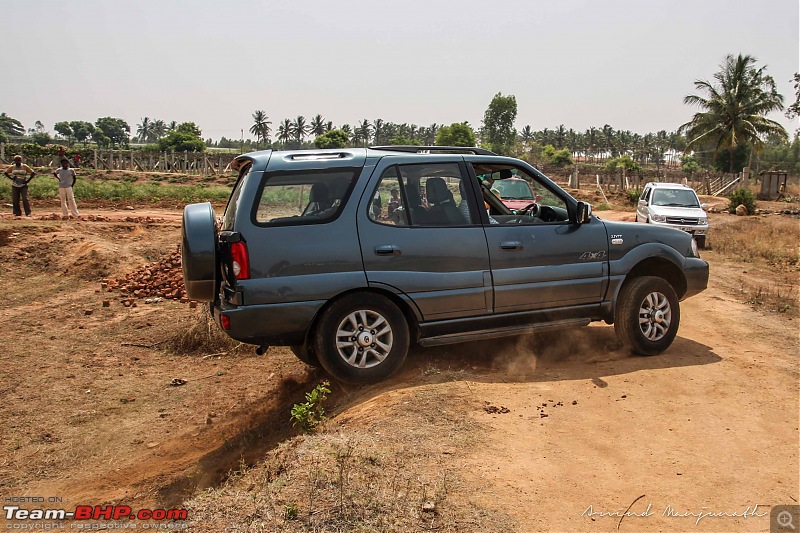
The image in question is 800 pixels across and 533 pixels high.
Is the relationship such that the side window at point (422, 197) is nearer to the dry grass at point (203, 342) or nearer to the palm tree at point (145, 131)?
the dry grass at point (203, 342)

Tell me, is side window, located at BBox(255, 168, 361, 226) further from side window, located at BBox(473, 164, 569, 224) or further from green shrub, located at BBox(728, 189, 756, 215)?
green shrub, located at BBox(728, 189, 756, 215)

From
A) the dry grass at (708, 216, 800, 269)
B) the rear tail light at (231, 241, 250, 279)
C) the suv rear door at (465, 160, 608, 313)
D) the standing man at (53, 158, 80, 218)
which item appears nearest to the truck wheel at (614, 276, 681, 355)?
the suv rear door at (465, 160, 608, 313)

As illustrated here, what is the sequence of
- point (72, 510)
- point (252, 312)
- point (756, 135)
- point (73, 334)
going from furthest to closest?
1. point (756, 135)
2. point (73, 334)
3. point (252, 312)
4. point (72, 510)

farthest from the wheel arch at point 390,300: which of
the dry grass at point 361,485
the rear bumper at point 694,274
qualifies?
the rear bumper at point 694,274

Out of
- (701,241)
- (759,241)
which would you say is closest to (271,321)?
(701,241)

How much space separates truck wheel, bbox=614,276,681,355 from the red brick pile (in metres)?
6.70

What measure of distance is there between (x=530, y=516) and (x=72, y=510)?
2.92 meters

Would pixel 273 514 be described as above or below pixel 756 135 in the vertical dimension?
below

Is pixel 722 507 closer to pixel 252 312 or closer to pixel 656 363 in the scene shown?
pixel 656 363

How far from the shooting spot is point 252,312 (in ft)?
17.6

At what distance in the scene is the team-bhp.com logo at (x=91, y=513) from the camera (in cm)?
412

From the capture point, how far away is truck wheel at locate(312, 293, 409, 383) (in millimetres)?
5570

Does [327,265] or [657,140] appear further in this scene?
[657,140]

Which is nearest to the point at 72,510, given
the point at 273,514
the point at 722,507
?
the point at 273,514
